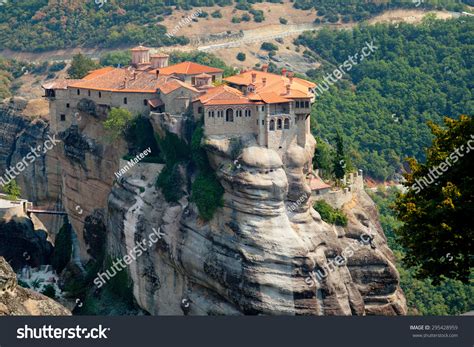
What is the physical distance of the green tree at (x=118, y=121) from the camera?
8412 cm

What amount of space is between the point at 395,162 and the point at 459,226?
80561 mm

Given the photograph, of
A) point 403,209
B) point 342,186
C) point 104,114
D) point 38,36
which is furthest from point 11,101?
point 403,209

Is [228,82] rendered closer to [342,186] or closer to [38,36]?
[342,186]

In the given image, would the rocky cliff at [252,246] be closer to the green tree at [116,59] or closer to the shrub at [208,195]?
the shrub at [208,195]

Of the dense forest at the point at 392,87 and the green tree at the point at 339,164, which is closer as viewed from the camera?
the green tree at the point at 339,164

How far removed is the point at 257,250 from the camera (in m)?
74.7

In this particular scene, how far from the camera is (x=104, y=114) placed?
285 feet

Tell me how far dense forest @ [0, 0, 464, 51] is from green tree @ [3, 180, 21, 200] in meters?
56.9

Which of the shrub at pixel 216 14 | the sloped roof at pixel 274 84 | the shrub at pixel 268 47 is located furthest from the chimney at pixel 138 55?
the shrub at pixel 216 14

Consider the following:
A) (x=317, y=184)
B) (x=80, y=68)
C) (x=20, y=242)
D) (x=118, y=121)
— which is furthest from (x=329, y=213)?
(x=80, y=68)

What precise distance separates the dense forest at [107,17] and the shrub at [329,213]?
2976 inches

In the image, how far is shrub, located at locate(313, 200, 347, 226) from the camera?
79.3 m

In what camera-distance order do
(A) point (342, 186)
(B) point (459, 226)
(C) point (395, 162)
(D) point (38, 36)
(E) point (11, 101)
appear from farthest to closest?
1. (D) point (38, 36)
2. (C) point (395, 162)
3. (E) point (11, 101)
4. (A) point (342, 186)
5. (B) point (459, 226)

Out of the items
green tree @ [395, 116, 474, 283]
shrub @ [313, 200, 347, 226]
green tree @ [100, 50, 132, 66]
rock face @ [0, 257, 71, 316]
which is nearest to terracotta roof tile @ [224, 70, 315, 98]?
shrub @ [313, 200, 347, 226]
